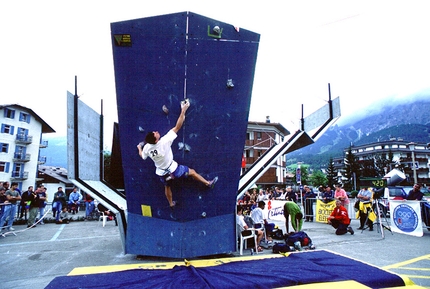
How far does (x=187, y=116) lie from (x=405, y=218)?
28.1ft

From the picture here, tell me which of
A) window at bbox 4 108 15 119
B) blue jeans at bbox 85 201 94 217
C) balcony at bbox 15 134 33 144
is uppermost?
window at bbox 4 108 15 119

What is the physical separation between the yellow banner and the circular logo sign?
2800 mm

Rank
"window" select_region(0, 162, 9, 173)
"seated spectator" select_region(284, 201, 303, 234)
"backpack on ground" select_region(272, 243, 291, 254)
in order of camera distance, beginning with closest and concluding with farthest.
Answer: "backpack on ground" select_region(272, 243, 291, 254) → "seated spectator" select_region(284, 201, 303, 234) → "window" select_region(0, 162, 9, 173)

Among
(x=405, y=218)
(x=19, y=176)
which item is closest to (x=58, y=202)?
(x=405, y=218)

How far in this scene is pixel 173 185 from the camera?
5.21 metres

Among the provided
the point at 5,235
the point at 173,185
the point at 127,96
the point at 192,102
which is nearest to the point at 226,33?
the point at 192,102

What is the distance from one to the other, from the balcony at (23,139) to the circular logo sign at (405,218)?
168 ft

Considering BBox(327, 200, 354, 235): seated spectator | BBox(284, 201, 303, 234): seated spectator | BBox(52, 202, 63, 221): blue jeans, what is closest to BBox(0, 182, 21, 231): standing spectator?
BBox(52, 202, 63, 221): blue jeans

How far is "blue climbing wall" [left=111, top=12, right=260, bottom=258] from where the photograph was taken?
4.97 meters

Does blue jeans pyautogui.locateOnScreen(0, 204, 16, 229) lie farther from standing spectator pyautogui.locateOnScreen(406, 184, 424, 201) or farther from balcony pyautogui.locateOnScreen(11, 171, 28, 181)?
balcony pyautogui.locateOnScreen(11, 171, 28, 181)

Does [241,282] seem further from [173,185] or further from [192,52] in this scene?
[192,52]

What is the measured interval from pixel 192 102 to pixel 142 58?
1316 mm

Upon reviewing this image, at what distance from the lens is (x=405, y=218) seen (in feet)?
28.8

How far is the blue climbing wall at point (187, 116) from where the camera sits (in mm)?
4969
